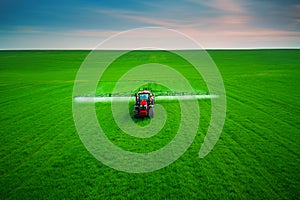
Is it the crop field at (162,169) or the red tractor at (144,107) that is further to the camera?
the red tractor at (144,107)

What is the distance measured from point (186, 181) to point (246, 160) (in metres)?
3.62

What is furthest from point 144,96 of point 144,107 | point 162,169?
point 162,169

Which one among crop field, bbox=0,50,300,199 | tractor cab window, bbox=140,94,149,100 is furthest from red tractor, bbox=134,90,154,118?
crop field, bbox=0,50,300,199

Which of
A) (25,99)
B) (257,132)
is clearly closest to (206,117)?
(257,132)

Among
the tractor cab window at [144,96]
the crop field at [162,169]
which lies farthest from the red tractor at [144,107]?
the crop field at [162,169]

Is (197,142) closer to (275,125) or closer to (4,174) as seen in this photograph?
(275,125)

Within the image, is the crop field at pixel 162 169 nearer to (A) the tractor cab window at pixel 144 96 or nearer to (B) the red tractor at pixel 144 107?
(B) the red tractor at pixel 144 107

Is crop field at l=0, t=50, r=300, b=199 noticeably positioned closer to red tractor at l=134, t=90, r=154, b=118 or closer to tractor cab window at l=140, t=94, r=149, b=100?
red tractor at l=134, t=90, r=154, b=118

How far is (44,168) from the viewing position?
945 centimetres

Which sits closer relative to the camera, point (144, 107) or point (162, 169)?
point (162, 169)

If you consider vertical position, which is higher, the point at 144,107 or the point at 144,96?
the point at 144,96

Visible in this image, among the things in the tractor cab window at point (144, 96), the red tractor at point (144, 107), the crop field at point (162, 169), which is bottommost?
the crop field at point (162, 169)

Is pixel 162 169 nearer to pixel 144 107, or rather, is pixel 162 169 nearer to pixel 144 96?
pixel 144 107

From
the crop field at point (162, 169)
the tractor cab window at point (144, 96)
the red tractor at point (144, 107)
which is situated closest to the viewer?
the crop field at point (162, 169)
